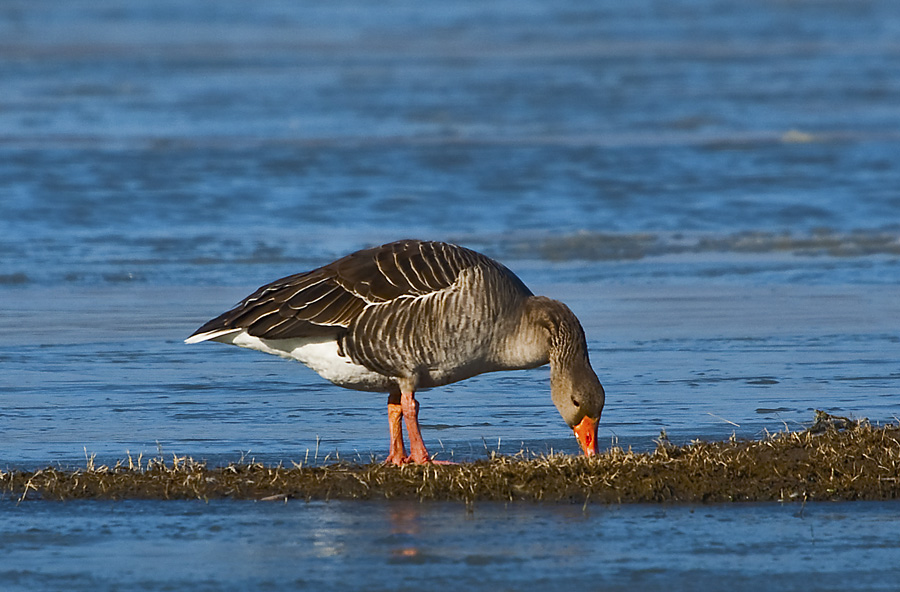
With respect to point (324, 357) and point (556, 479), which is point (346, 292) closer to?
point (324, 357)

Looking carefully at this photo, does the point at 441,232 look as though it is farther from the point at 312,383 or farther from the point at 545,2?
the point at 545,2

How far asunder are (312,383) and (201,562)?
4.13 m

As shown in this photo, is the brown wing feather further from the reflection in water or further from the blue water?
the reflection in water

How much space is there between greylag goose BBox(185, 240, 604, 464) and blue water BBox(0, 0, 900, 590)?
47cm

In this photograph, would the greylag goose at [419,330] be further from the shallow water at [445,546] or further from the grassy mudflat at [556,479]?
the shallow water at [445,546]

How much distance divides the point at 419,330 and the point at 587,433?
941 millimetres

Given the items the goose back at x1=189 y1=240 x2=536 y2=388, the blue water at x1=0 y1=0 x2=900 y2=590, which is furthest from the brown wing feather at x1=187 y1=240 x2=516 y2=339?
the blue water at x1=0 y1=0 x2=900 y2=590

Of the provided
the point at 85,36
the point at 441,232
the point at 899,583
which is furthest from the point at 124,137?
the point at 85,36

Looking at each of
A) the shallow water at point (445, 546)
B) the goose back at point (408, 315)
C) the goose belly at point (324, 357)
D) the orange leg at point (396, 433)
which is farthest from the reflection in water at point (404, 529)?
the goose belly at point (324, 357)

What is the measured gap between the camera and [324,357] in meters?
7.46

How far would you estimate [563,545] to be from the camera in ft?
18.9

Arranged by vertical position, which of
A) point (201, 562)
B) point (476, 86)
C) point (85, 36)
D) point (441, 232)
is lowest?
point (201, 562)

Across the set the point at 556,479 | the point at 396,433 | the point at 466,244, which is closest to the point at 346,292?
the point at 396,433

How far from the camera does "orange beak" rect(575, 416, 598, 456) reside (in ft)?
23.5
